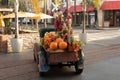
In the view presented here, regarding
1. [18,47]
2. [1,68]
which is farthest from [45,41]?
[18,47]

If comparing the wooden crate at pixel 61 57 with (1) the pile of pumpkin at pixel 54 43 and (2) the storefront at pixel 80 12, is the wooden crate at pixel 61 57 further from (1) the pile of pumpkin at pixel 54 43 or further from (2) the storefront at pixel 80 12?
(2) the storefront at pixel 80 12

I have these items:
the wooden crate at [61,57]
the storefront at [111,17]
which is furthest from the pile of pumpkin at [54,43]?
the storefront at [111,17]

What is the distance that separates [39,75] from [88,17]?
42.3m

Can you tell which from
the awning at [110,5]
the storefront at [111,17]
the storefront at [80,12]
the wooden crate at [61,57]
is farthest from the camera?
the storefront at [80,12]

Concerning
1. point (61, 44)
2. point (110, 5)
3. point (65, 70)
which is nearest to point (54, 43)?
point (61, 44)

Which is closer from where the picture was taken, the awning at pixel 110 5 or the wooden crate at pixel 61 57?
the wooden crate at pixel 61 57

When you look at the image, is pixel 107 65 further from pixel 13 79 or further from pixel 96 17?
pixel 96 17

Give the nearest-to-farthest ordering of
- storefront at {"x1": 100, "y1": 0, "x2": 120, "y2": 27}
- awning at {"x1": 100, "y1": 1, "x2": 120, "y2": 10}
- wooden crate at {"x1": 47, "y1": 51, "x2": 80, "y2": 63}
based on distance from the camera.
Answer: wooden crate at {"x1": 47, "y1": 51, "x2": 80, "y2": 63}
awning at {"x1": 100, "y1": 1, "x2": 120, "y2": 10}
storefront at {"x1": 100, "y1": 0, "x2": 120, "y2": 27}

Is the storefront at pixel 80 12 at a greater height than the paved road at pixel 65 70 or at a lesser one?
greater

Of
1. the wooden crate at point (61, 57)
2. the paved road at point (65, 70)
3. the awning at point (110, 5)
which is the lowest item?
the paved road at point (65, 70)

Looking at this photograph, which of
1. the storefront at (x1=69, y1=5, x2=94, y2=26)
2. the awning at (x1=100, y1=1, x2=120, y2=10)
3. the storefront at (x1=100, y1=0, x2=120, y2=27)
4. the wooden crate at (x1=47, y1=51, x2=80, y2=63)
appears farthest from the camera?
the storefront at (x1=69, y1=5, x2=94, y2=26)

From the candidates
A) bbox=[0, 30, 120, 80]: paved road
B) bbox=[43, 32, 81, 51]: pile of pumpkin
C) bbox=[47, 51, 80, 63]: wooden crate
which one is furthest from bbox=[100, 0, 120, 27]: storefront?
bbox=[47, 51, 80, 63]: wooden crate

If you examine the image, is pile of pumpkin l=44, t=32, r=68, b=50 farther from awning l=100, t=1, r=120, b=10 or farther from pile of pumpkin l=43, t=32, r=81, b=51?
awning l=100, t=1, r=120, b=10

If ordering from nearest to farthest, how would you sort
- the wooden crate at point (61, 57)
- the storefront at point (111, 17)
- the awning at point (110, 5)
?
the wooden crate at point (61, 57) → the awning at point (110, 5) → the storefront at point (111, 17)
